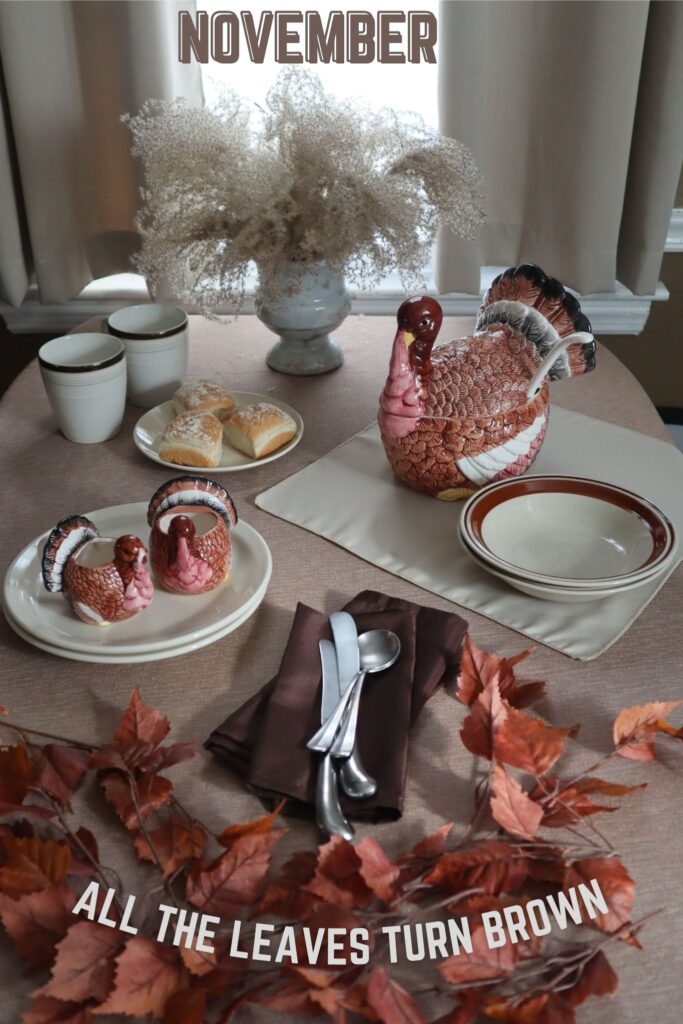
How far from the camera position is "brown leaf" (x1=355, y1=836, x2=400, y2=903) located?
0.64 metres

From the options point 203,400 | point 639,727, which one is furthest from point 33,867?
point 203,400

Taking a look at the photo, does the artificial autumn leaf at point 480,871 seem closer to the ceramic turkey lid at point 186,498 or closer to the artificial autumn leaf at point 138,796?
the artificial autumn leaf at point 138,796

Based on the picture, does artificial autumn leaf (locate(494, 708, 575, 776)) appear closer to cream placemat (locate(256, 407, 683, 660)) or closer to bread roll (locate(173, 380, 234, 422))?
cream placemat (locate(256, 407, 683, 660))

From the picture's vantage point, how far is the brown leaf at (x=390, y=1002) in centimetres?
56

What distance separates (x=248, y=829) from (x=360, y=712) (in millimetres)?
163

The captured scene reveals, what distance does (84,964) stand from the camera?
60cm

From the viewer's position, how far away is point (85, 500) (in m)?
1.18

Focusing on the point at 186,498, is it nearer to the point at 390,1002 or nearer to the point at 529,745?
the point at 529,745

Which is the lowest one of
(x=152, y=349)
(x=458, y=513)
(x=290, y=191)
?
(x=458, y=513)

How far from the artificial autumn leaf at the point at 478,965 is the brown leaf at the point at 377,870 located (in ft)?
0.20

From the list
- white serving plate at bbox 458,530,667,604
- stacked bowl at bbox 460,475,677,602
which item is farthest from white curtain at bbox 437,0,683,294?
white serving plate at bbox 458,530,667,604

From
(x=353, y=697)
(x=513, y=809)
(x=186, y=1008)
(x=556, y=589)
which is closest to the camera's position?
(x=186, y=1008)

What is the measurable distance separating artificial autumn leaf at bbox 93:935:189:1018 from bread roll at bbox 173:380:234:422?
0.81 m

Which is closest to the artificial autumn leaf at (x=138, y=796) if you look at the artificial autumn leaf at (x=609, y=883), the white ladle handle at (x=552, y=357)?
the artificial autumn leaf at (x=609, y=883)
